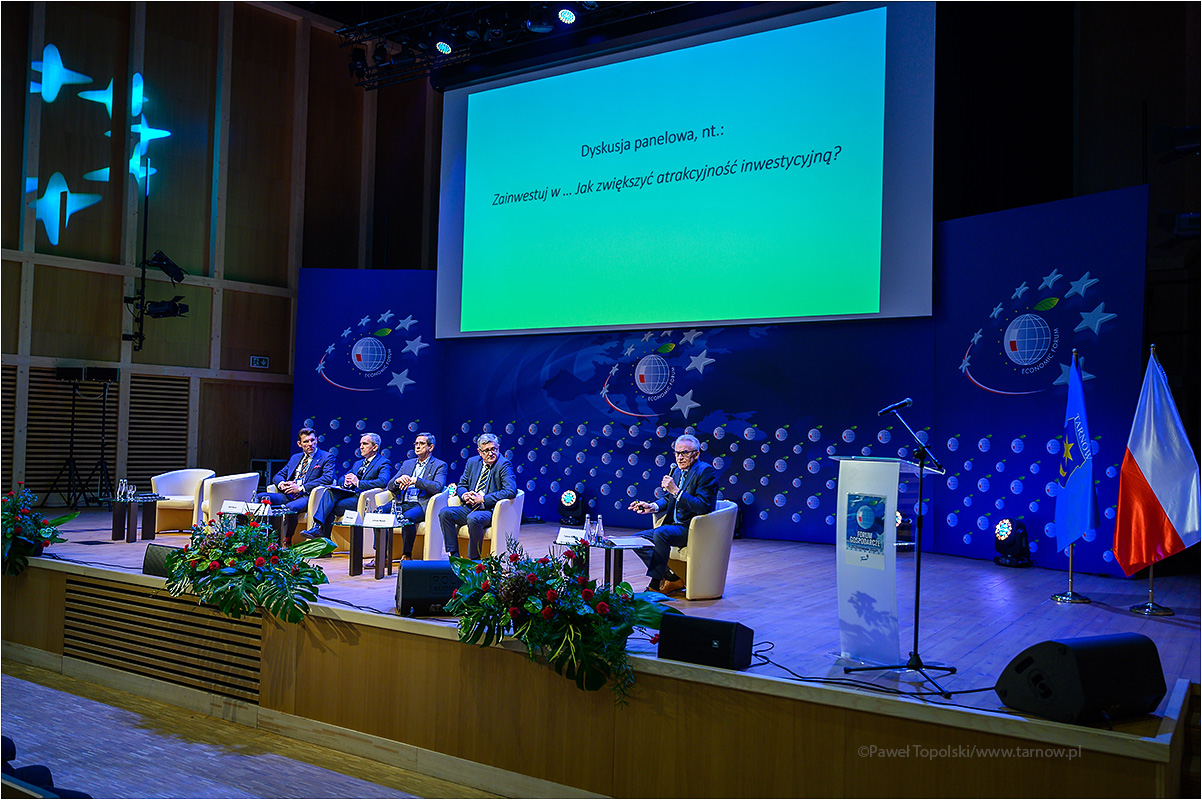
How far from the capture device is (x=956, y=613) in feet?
17.1

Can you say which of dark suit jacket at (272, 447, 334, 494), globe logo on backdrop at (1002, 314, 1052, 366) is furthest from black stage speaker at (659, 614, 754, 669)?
globe logo on backdrop at (1002, 314, 1052, 366)

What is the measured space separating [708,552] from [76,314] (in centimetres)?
864

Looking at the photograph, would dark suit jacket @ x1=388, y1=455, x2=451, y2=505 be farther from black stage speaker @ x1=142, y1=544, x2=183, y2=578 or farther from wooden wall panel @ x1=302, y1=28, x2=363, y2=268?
wooden wall panel @ x1=302, y1=28, x2=363, y2=268

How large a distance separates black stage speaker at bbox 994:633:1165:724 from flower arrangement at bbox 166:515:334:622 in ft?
10.5

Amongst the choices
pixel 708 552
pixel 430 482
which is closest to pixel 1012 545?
pixel 708 552

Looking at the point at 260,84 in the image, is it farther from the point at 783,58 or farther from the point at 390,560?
the point at 390,560

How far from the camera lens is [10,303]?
32.5 ft

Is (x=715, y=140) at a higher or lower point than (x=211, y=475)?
higher

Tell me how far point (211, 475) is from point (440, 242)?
3.95 meters

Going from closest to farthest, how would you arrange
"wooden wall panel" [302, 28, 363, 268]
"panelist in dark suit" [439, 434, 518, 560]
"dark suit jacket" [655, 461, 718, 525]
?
"dark suit jacket" [655, 461, 718, 525], "panelist in dark suit" [439, 434, 518, 560], "wooden wall panel" [302, 28, 363, 268]

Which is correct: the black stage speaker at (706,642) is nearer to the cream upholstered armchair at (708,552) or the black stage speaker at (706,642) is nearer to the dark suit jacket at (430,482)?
the cream upholstered armchair at (708,552)

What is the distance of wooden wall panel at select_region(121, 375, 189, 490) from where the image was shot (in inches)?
432

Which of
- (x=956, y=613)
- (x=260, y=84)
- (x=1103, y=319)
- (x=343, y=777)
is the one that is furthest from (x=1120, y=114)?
(x=260, y=84)

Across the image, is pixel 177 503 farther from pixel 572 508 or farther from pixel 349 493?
pixel 572 508
